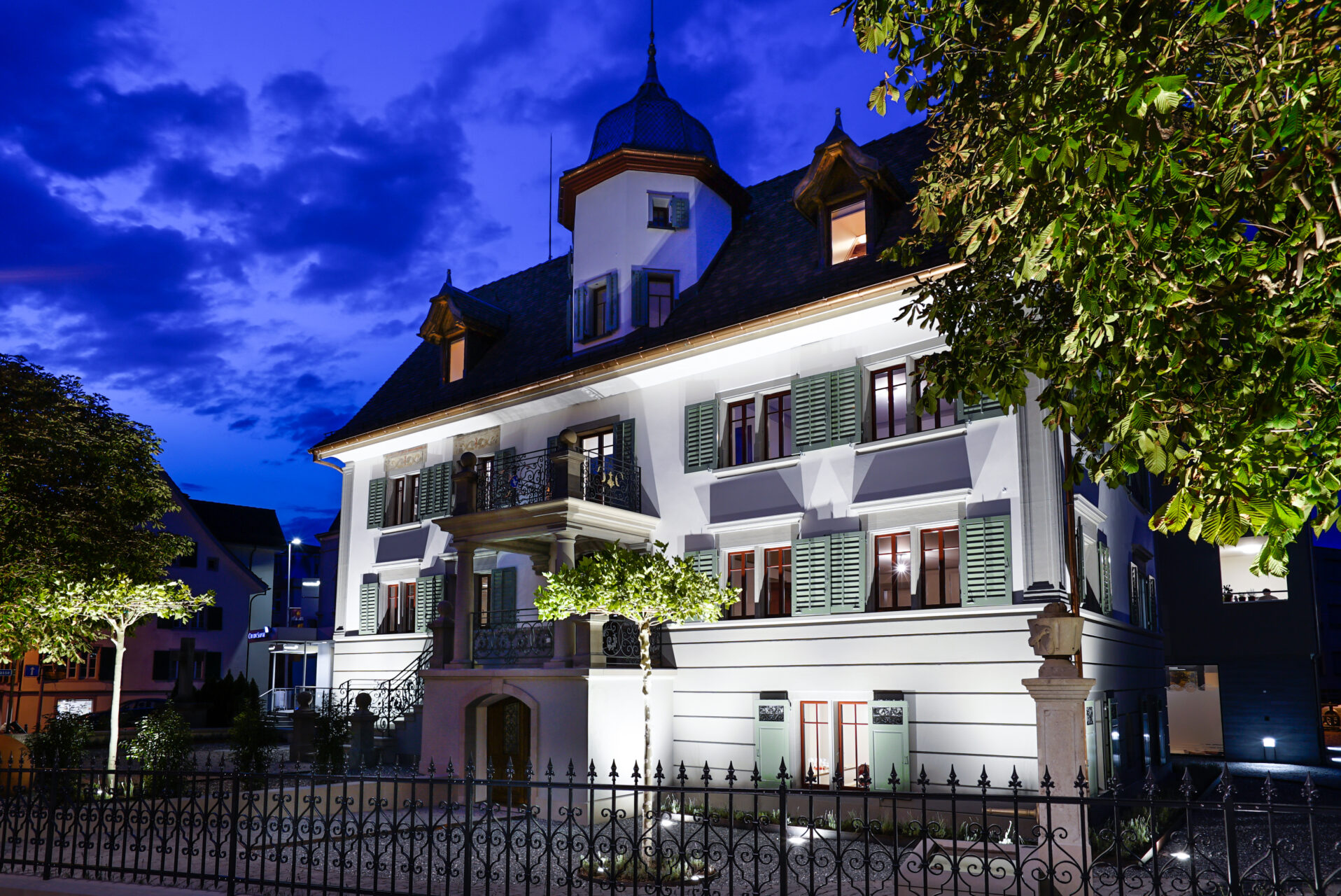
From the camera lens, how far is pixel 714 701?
18.2 m

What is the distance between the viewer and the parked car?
98.3ft

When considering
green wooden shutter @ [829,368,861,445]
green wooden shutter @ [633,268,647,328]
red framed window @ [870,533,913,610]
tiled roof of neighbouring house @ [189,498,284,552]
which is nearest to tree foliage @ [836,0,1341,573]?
red framed window @ [870,533,913,610]

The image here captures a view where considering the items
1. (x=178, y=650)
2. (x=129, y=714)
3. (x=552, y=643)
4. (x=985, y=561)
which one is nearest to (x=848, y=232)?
(x=985, y=561)

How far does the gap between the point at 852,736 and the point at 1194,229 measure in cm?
1235

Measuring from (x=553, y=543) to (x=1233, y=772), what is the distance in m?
18.8

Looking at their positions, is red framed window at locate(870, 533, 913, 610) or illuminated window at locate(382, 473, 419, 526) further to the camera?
illuminated window at locate(382, 473, 419, 526)

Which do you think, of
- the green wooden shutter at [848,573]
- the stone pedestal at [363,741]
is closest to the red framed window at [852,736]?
the green wooden shutter at [848,573]

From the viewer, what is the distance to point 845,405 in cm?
1733

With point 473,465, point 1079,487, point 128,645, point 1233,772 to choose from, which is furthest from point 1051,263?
point 128,645

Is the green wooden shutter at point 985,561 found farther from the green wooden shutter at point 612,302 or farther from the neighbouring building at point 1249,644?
the neighbouring building at point 1249,644

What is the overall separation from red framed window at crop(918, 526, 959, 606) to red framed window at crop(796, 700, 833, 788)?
2.61 meters

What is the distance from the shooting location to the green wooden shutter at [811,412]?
17516 mm

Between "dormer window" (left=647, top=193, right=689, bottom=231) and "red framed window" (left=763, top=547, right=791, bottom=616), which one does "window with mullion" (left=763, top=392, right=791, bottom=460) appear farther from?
"dormer window" (left=647, top=193, right=689, bottom=231)

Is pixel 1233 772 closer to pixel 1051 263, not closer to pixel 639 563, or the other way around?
pixel 639 563
